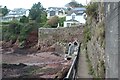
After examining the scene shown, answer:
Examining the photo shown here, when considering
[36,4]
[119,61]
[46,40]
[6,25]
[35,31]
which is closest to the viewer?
[119,61]

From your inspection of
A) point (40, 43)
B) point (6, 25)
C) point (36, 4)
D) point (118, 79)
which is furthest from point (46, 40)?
point (118, 79)

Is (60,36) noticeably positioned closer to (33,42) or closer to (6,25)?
(33,42)

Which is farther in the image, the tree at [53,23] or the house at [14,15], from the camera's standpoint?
the house at [14,15]

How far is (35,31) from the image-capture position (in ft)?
136

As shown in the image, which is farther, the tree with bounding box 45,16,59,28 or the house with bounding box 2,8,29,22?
the house with bounding box 2,8,29,22

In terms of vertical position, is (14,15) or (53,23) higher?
(14,15)

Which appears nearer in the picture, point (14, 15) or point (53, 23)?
point (53, 23)

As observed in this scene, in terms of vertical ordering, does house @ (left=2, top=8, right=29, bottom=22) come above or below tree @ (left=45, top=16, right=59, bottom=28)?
above

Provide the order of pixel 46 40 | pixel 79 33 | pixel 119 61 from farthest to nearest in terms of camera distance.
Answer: pixel 46 40 → pixel 79 33 → pixel 119 61

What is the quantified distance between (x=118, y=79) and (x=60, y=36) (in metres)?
32.7

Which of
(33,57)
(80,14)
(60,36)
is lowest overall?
(33,57)

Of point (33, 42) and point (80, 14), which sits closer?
point (33, 42)

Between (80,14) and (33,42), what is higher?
(80,14)

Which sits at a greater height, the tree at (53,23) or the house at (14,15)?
the house at (14,15)
